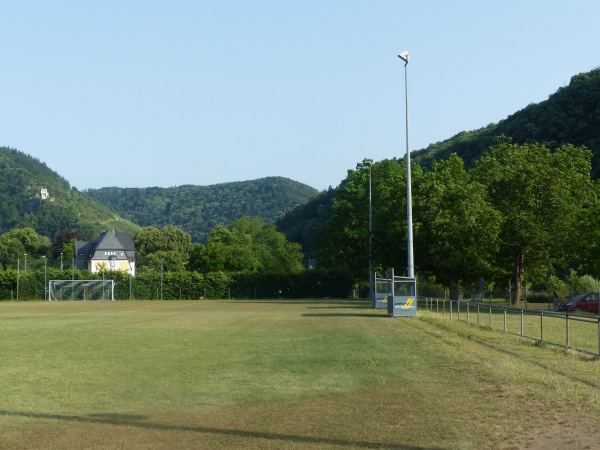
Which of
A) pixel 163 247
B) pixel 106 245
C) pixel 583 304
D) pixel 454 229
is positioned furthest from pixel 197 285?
pixel 106 245

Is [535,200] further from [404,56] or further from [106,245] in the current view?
[106,245]

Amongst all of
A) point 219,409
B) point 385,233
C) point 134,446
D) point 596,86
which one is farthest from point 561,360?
point 596,86

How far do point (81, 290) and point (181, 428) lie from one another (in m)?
84.2

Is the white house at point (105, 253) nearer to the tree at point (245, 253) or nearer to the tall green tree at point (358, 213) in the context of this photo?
the tree at point (245, 253)

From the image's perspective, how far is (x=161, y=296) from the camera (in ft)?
313

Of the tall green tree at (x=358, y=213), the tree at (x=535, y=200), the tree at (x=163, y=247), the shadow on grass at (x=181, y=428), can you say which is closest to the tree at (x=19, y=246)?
the tree at (x=163, y=247)

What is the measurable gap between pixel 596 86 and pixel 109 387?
97969mm

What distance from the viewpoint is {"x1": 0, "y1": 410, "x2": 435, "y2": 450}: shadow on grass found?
940 centimetres

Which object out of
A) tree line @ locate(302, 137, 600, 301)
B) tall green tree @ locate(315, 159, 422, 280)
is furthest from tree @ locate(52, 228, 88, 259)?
tree line @ locate(302, 137, 600, 301)

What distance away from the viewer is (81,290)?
3605 inches

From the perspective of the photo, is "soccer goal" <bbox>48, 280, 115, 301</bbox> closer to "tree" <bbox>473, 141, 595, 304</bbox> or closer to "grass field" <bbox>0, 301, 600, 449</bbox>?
"tree" <bbox>473, 141, 595, 304</bbox>

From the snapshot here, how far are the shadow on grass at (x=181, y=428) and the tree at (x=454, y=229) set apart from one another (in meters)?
47.7

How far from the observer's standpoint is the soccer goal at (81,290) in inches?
3573

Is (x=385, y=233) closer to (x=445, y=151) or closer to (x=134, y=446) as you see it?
(x=134, y=446)
